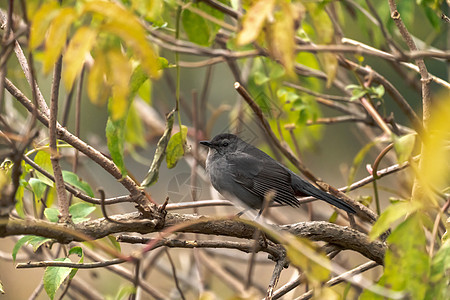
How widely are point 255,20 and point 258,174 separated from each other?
2.85 metres

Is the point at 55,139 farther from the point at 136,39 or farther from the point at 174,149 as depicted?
the point at 136,39

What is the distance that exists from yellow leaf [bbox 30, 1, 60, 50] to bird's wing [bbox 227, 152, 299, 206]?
103 inches

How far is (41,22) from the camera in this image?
1494mm

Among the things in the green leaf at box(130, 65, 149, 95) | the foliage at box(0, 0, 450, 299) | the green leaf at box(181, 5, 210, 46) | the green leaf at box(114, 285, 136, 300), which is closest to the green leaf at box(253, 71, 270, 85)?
the foliage at box(0, 0, 450, 299)

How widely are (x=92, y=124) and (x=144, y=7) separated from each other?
A: 13.4m

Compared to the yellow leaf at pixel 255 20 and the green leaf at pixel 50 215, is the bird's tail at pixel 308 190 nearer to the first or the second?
the green leaf at pixel 50 215

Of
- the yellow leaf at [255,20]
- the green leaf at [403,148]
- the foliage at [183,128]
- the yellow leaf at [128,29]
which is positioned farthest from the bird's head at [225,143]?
the yellow leaf at [128,29]

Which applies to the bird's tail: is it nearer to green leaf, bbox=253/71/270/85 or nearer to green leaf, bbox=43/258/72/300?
green leaf, bbox=253/71/270/85

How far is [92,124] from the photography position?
1493 cm

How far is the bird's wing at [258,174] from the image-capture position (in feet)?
13.5

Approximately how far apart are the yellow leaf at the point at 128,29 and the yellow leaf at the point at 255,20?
0.24 meters

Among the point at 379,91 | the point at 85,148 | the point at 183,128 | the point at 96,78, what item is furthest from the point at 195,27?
the point at 96,78

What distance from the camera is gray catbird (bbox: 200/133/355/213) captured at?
161 inches

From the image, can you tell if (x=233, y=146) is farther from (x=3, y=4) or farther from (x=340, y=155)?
(x=340, y=155)
